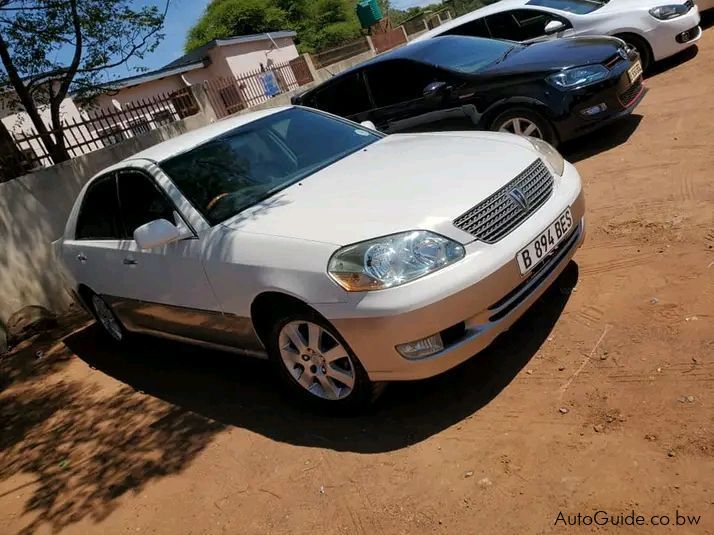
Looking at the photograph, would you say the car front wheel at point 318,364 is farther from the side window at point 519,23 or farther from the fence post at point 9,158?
the side window at point 519,23

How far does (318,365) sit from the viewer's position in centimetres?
327

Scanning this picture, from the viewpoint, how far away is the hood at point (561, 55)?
5.83 meters

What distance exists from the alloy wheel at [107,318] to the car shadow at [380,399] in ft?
2.75

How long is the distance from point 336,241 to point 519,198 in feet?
3.39

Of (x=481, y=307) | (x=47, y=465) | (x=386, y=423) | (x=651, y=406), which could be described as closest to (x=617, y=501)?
(x=651, y=406)

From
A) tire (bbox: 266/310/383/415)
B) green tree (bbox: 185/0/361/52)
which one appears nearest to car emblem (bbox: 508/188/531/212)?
tire (bbox: 266/310/383/415)

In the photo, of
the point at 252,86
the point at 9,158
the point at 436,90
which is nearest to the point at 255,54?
the point at 252,86

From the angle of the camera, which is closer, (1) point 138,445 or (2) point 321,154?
(1) point 138,445

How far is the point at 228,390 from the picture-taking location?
4.18 meters

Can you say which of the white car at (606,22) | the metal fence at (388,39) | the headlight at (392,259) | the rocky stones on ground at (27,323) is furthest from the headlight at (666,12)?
the metal fence at (388,39)

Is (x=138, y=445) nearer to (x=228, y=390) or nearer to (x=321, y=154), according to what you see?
(x=228, y=390)

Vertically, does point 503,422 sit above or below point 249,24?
below

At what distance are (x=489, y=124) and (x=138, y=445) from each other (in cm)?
442

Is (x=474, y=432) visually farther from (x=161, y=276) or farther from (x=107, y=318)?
(x=107, y=318)
